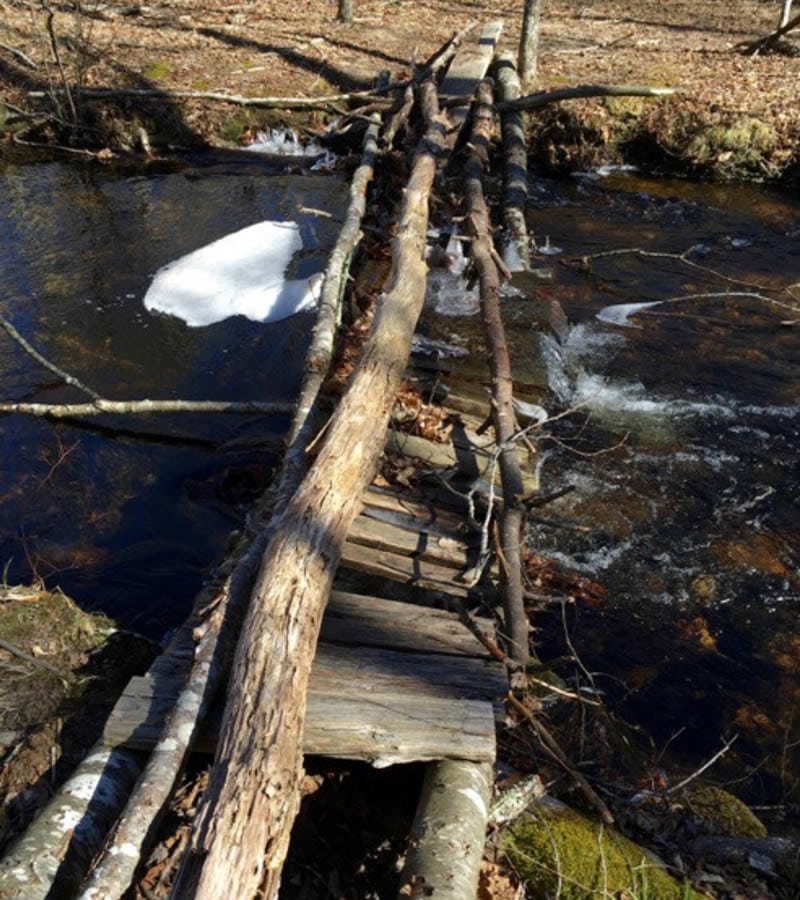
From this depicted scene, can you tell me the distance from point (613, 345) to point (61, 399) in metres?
5.56

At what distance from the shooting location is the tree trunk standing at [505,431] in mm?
4688

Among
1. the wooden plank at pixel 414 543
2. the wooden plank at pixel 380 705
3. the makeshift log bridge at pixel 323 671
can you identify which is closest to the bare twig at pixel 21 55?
the makeshift log bridge at pixel 323 671

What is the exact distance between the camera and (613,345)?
871cm

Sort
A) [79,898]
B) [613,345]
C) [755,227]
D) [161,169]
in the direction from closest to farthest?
1. [79,898]
2. [613,345]
3. [755,227]
4. [161,169]

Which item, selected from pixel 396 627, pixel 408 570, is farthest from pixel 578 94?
pixel 396 627

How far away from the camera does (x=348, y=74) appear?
15.5 m

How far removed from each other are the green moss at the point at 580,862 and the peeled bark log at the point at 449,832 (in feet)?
0.89

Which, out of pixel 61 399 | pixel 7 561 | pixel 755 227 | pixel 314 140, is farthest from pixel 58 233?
pixel 755 227

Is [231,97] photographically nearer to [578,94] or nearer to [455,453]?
[578,94]

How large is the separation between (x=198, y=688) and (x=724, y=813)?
9.02 feet

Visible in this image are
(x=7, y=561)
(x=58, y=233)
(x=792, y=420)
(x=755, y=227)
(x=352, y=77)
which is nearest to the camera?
(x=7, y=561)

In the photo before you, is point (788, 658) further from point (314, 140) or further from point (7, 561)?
point (314, 140)

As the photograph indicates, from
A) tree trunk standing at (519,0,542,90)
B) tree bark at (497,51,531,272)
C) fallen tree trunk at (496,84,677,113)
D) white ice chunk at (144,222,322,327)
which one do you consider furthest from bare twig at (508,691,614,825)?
tree trunk standing at (519,0,542,90)

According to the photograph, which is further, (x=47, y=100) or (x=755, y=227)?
(x=47, y=100)
